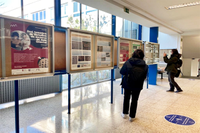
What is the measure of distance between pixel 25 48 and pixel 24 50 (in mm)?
35

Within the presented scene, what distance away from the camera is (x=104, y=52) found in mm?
3986

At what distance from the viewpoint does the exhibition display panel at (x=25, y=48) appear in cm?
212

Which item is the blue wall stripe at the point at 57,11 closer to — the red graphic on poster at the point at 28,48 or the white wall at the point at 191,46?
the red graphic on poster at the point at 28,48

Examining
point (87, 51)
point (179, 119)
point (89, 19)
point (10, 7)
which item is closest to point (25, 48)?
point (87, 51)

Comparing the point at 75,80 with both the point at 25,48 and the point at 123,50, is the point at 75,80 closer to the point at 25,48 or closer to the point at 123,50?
the point at 123,50

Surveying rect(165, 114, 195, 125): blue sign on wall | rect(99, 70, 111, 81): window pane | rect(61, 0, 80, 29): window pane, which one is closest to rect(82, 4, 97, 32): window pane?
rect(61, 0, 80, 29): window pane

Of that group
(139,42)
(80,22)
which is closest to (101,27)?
(80,22)

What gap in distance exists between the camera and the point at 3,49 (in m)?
2.09

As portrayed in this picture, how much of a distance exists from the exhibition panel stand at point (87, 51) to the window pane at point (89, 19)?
2.67 metres

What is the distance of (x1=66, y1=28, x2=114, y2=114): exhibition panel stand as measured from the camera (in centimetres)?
312

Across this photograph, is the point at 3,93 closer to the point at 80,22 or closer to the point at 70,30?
the point at 70,30

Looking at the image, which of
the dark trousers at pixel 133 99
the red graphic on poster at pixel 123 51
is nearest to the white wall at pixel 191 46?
the red graphic on poster at pixel 123 51

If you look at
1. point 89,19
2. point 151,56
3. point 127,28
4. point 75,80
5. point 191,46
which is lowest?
point 75,80

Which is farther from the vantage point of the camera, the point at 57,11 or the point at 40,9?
the point at 57,11
